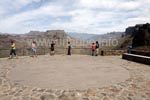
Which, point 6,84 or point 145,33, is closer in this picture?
point 6,84

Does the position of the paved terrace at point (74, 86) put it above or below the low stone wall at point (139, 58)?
below

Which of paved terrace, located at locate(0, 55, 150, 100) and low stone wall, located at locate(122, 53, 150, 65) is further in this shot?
low stone wall, located at locate(122, 53, 150, 65)

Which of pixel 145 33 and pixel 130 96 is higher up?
pixel 145 33

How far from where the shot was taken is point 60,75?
41.1 ft

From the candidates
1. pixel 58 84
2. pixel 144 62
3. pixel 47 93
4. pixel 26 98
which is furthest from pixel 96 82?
pixel 144 62

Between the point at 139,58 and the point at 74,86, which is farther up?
the point at 139,58

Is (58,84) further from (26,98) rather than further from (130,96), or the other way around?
(130,96)

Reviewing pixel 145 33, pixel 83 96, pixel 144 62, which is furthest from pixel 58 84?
pixel 145 33

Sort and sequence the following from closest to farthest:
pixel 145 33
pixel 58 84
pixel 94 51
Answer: pixel 58 84, pixel 94 51, pixel 145 33

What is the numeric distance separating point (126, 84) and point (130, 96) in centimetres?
179

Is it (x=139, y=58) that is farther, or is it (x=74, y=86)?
(x=139, y=58)

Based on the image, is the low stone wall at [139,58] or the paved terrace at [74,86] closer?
the paved terrace at [74,86]

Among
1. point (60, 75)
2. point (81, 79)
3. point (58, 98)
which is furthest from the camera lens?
point (60, 75)

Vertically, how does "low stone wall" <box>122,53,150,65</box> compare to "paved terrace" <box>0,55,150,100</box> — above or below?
above
